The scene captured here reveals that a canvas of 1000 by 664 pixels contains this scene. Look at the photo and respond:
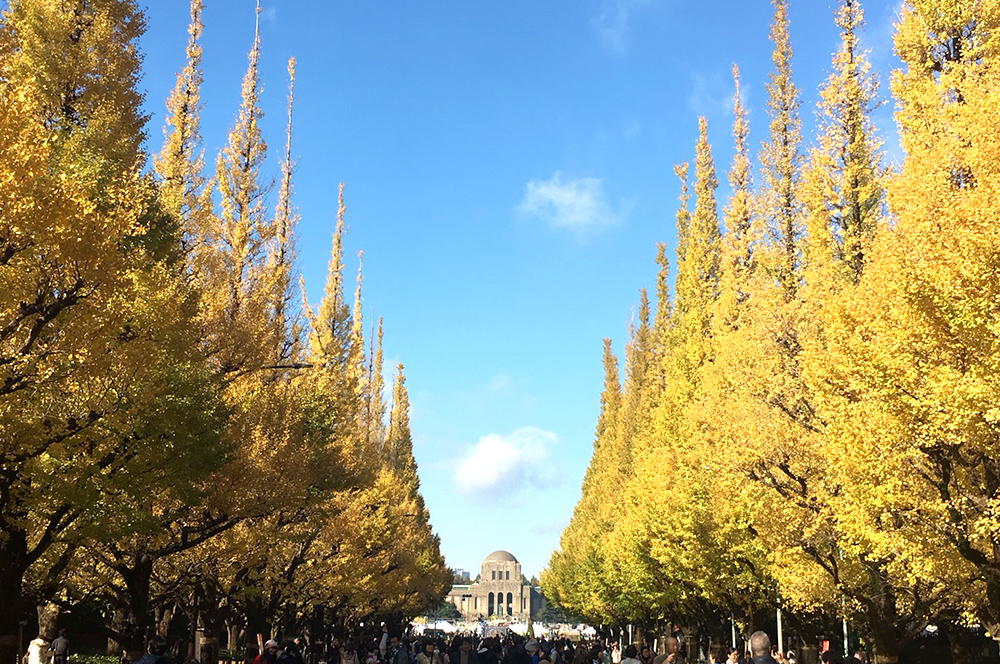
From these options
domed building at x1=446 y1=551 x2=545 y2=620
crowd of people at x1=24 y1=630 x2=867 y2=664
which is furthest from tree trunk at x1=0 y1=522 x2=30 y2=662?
domed building at x1=446 y1=551 x2=545 y2=620

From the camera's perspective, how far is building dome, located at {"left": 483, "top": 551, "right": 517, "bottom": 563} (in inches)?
6294

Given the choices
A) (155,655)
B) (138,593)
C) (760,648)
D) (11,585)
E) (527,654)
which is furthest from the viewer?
(138,593)

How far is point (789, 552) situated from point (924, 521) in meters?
5.78

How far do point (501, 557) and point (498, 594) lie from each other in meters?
7.21

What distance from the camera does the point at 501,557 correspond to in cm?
16112

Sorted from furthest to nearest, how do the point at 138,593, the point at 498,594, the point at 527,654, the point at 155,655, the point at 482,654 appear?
the point at 498,594, the point at 138,593, the point at 482,654, the point at 527,654, the point at 155,655

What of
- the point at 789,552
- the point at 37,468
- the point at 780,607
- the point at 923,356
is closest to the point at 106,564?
the point at 37,468

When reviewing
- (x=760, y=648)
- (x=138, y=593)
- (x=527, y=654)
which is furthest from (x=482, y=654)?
(x=760, y=648)

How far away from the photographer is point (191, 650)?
83.0 feet

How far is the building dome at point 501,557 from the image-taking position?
160 metres

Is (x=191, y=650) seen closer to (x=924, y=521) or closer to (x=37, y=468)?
(x=37, y=468)

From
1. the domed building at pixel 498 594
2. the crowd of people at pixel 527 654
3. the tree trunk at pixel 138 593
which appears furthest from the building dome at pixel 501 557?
the tree trunk at pixel 138 593

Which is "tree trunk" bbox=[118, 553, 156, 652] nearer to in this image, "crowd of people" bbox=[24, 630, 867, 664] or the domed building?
"crowd of people" bbox=[24, 630, 867, 664]

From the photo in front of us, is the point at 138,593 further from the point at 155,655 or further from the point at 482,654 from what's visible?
the point at 155,655
